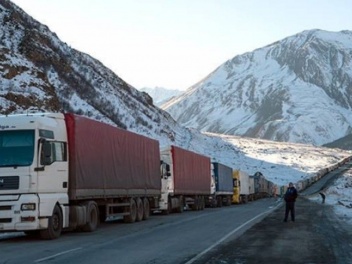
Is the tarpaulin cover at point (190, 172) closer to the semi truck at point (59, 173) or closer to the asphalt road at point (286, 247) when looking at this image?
the semi truck at point (59, 173)

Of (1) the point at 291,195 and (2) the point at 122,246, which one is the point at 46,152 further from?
(1) the point at 291,195

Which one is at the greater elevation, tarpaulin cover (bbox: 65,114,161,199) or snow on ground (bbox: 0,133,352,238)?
snow on ground (bbox: 0,133,352,238)

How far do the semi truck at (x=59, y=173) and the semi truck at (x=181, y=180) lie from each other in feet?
30.3

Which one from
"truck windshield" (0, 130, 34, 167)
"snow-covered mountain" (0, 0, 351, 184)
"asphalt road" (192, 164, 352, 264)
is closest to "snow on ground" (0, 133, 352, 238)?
"snow-covered mountain" (0, 0, 351, 184)

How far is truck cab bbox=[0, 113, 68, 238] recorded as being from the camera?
16453 mm

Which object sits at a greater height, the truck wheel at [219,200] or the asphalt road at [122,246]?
the truck wheel at [219,200]

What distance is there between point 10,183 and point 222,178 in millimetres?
35080

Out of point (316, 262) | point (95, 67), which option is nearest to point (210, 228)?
point (316, 262)

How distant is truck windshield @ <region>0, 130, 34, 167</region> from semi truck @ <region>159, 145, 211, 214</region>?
15.6 metres

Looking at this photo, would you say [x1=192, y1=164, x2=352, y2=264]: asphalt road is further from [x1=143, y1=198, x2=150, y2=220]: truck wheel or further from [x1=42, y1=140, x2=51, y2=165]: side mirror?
[x1=143, y1=198, x2=150, y2=220]: truck wheel

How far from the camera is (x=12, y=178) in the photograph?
54.6 ft

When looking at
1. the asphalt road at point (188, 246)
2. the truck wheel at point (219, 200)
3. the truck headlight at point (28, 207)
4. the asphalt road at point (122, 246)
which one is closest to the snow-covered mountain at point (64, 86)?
the truck wheel at point (219, 200)

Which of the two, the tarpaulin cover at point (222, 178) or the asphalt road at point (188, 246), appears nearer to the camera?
the asphalt road at point (188, 246)

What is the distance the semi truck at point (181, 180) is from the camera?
109ft
